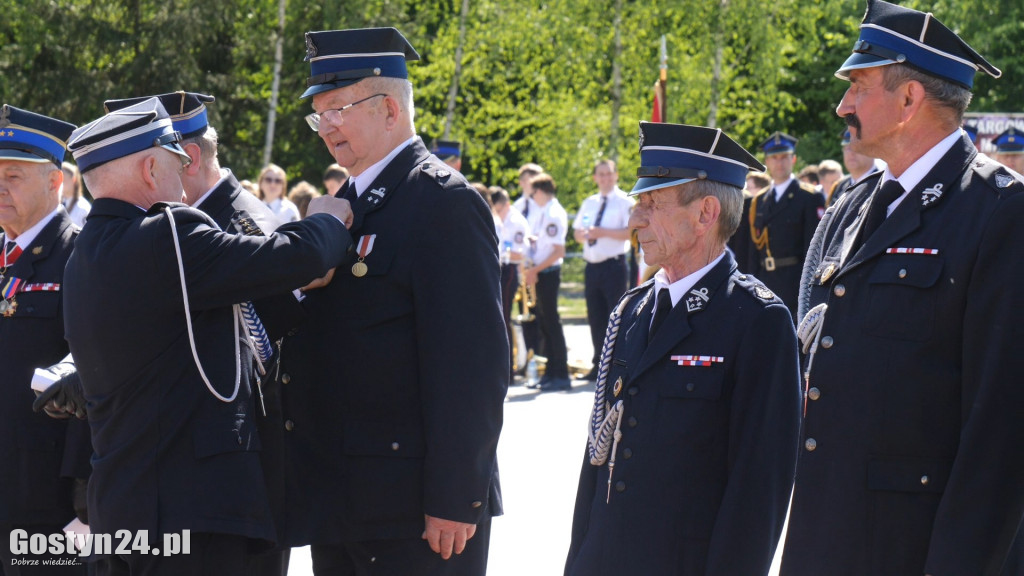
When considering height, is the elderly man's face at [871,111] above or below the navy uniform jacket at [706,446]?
above

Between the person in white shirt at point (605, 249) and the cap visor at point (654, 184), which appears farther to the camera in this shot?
the person in white shirt at point (605, 249)

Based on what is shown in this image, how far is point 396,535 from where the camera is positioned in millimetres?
3625

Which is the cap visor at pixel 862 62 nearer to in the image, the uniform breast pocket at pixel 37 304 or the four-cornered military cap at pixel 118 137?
the four-cornered military cap at pixel 118 137

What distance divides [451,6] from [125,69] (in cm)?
822

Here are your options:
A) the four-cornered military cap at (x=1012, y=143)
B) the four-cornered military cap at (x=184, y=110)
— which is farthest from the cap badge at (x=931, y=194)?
the four-cornered military cap at (x=1012, y=143)

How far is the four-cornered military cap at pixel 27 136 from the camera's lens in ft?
16.0

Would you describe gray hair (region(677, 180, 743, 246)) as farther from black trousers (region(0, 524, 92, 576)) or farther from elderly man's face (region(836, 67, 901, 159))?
black trousers (region(0, 524, 92, 576))

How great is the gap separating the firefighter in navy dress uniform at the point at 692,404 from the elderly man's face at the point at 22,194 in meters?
2.62

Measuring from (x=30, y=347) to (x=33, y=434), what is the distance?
326 mm

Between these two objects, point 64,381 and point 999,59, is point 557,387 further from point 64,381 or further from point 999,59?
point 999,59

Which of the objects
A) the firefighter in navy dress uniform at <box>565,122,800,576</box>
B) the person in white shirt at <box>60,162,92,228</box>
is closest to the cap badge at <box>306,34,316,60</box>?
the firefighter in navy dress uniform at <box>565,122,800,576</box>

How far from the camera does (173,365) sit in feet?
11.3

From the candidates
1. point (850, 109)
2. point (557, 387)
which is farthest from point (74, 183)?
point (850, 109)

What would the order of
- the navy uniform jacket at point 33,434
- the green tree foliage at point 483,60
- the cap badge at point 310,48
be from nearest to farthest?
the cap badge at point 310,48 → the navy uniform jacket at point 33,434 → the green tree foliage at point 483,60
